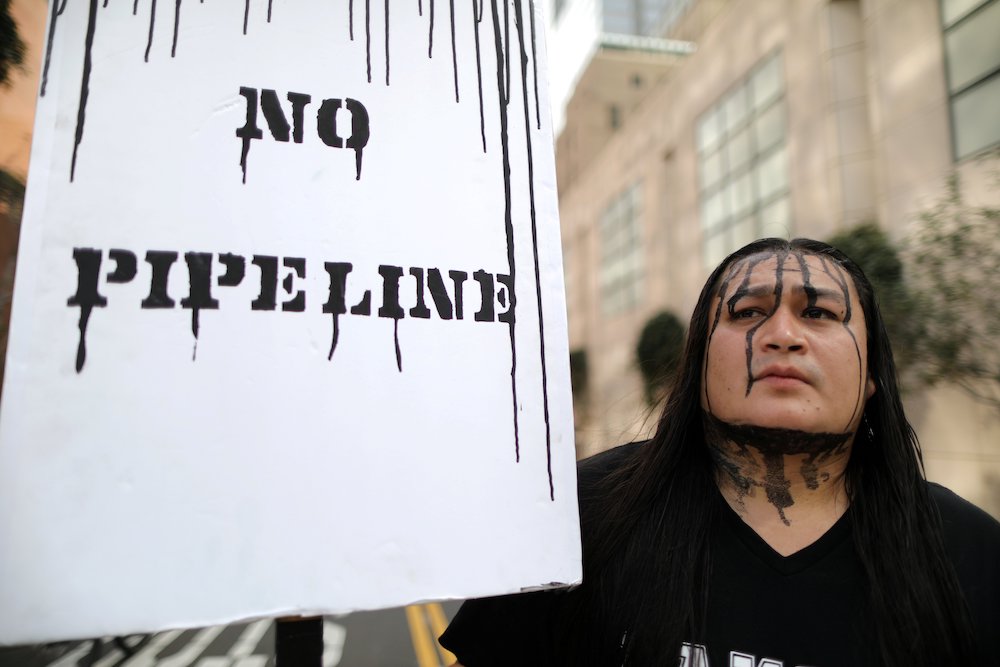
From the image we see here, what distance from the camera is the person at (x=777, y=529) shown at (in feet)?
3.85

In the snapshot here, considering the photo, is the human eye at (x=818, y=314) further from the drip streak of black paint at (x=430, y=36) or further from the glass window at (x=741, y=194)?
the glass window at (x=741, y=194)

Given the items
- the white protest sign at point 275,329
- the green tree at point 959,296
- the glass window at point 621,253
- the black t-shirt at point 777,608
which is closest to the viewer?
the white protest sign at point 275,329

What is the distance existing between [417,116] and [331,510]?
0.65 metres

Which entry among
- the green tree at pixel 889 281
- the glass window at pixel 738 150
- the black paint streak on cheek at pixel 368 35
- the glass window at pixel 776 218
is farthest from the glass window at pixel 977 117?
the black paint streak on cheek at pixel 368 35

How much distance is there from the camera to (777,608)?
1195mm

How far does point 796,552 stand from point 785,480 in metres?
0.16

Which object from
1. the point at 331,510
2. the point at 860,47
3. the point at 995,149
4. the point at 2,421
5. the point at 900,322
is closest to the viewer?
the point at 2,421

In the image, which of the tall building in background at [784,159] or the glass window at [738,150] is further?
the glass window at [738,150]

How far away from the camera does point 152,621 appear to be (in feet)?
2.47

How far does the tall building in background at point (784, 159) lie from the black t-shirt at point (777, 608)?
2.12ft

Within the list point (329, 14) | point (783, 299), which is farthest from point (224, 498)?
point (783, 299)

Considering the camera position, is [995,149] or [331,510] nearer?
[331,510]

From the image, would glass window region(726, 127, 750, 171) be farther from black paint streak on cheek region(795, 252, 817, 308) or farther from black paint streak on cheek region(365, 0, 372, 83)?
black paint streak on cheek region(365, 0, 372, 83)

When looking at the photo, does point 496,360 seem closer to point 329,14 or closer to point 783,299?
point 329,14
